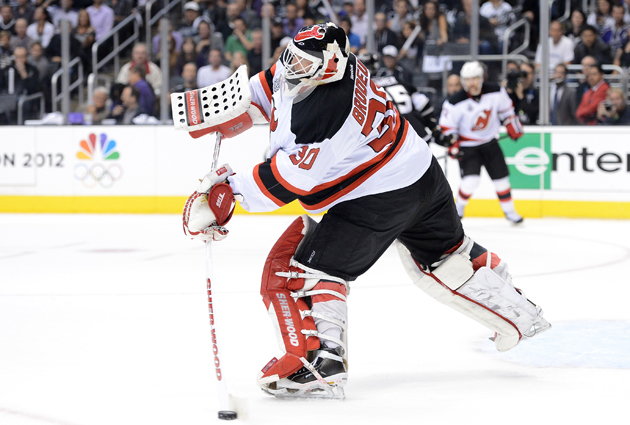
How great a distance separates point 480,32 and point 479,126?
4.95 ft

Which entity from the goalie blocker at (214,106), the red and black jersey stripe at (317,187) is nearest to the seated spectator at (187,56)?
the goalie blocker at (214,106)

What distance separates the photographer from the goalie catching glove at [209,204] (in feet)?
7.13

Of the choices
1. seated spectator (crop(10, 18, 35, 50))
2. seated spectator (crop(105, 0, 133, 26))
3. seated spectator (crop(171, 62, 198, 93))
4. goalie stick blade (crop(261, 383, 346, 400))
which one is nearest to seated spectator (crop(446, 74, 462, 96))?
seated spectator (crop(171, 62, 198, 93))

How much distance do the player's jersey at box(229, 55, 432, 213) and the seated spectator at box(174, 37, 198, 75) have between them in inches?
253

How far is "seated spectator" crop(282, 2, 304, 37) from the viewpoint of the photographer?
30.1ft

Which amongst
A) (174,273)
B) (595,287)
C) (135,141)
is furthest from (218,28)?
(595,287)

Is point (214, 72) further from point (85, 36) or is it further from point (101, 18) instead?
point (101, 18)

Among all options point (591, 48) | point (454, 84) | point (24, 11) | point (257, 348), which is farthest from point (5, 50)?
point (257, 348)

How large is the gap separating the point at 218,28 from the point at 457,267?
24.1 ft

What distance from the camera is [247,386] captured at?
2486mm

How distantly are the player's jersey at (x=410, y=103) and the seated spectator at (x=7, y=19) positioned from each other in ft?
18.6

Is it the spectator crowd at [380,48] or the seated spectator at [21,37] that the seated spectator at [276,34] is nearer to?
the spectator crowd at [380,48]

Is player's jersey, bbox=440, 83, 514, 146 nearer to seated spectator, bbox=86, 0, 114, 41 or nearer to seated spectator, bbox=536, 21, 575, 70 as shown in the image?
seated spectator, bbox=536, 21, 575, 70

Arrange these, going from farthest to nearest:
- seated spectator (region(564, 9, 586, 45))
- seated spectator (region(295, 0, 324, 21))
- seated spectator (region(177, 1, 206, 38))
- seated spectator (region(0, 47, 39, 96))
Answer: seated spectator (region(177, 1, 206, 38)), seated spectator (region(295, 0, 324, 21)), seated spectator (region(0, 47, 39, 96)), seated spectator (region(564, 9, 586, 45))
